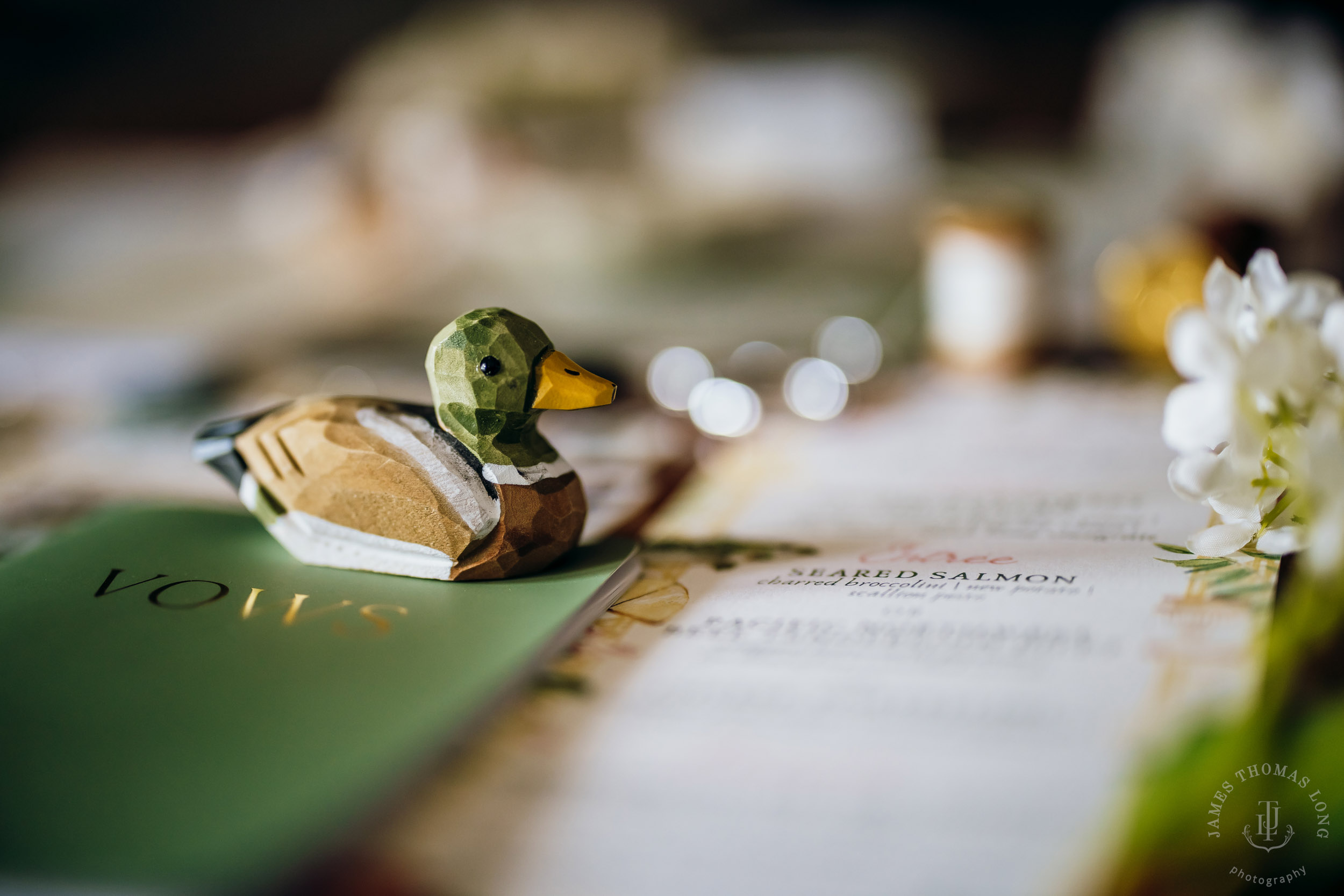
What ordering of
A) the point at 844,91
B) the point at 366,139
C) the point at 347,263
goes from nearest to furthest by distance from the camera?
the point at 347,263, the point at 366,139, the point at 844,91

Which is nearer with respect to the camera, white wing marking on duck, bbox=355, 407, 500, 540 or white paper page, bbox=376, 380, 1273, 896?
white paper page, bbox=376, 380, 1273, 896

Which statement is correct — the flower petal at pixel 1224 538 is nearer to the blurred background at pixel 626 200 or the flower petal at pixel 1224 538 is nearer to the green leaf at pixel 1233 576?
the green leaf at pixel 1233 576

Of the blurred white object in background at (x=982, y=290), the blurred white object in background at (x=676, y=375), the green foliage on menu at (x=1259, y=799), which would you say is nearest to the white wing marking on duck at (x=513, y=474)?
the green foliage on menu at (x=1259, y=799)

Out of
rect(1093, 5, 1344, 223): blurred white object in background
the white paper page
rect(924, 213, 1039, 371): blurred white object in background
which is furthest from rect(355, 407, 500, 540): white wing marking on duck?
rect(1093, 5, 1344, 223): blurred white object in background

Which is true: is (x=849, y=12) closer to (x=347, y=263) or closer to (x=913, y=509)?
(x=347, y=263)

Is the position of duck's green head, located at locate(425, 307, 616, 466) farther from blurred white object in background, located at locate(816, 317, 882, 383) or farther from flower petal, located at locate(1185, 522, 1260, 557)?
blurred white object in background, located at locate(816, 317, 882, 383)

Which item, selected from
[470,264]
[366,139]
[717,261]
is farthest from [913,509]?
[366,139]
